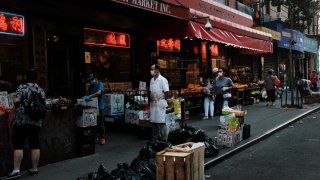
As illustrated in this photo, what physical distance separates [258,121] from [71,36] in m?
6.83

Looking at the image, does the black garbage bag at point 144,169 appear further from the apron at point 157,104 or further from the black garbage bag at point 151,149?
the apron at point 157,104

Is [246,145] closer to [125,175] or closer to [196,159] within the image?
[196,159]

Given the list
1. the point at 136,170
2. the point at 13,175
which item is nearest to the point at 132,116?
the point at 13,175

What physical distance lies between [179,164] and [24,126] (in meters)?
2.88

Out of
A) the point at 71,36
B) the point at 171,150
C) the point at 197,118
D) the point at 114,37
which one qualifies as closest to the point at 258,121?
the point at 197,118

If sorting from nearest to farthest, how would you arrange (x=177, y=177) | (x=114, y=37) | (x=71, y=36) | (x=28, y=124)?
(x=177, y=177), (x=28, y=124), (x=71, y=36), (x=114, y=37)

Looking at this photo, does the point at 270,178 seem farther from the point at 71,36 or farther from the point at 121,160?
the point at 71,36

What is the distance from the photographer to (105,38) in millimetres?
12906

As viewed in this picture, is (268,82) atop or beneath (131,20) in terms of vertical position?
beneath

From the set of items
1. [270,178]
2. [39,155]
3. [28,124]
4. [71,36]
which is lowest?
[270,178]

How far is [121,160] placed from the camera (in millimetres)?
8352

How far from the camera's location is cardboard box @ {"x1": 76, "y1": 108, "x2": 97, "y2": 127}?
8492 millimetres

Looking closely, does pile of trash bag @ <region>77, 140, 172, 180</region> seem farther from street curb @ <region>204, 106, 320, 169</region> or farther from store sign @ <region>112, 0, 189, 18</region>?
store sign @ <region>112, 0, 189, 18</region>

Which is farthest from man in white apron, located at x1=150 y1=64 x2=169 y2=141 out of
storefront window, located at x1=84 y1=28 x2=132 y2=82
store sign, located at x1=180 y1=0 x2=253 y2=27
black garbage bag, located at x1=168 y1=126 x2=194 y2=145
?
store sign, located at x1=180 y1=0 x2=253 y2=27
